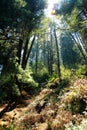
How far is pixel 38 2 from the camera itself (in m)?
15.3

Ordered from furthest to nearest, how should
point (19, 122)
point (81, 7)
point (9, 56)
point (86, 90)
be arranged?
point (81, 7), point (9, 56), point (19, 122), point (86, 90)

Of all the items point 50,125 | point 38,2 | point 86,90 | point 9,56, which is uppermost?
point 38,2

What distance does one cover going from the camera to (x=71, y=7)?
49.1 feet

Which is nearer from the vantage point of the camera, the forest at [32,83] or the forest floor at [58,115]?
the forest floor at [58,115]

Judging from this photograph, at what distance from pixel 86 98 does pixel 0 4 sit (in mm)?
4616

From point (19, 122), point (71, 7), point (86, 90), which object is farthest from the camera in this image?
point (71, 7)

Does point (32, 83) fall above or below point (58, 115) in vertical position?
above

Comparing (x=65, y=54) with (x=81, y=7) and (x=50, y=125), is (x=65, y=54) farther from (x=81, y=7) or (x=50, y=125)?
(x=50, y=125)

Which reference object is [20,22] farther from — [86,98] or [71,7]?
[71,7]

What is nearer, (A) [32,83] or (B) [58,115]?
(B) [58,115]

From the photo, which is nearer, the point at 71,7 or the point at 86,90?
the point at 86,90

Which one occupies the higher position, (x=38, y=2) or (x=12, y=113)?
(x=38, y=2)

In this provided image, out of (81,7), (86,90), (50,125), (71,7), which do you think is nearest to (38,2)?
(71,7)

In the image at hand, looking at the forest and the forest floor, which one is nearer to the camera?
the forest floor
